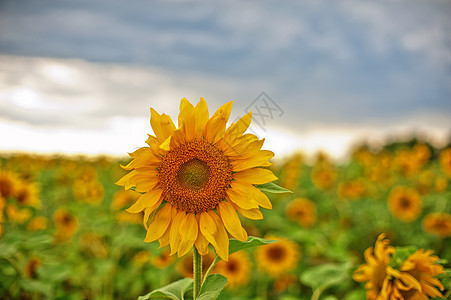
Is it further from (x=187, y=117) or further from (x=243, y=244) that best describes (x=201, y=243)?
(x=187, y=117)

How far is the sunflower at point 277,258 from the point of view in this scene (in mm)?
4016

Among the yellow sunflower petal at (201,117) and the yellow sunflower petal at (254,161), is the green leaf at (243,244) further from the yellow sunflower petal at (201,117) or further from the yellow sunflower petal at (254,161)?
the yellow sunflower petal at (201,117)

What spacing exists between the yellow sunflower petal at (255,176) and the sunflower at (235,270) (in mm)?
2642

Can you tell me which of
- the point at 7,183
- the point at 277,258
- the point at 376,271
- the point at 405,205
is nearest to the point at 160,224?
the point at 376,271

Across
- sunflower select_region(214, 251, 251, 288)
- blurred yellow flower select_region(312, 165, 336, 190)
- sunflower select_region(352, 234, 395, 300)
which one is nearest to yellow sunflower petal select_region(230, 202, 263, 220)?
sunflower select_region(352, 234, 395, 300)

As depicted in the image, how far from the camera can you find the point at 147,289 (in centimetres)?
446

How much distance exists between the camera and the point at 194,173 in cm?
149

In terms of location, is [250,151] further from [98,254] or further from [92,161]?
[92,161]

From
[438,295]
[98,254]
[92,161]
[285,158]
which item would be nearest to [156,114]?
[438,295]

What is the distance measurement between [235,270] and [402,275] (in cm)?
248

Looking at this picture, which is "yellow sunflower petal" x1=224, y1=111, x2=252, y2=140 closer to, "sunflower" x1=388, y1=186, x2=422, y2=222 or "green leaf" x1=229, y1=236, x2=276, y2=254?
"green leaf" x1=229, y1=236, x2=276, y2=254

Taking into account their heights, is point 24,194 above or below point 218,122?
below

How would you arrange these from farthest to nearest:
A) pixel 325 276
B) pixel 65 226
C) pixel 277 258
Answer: pixel 65 226
pixel 277 258
pixel 325 276

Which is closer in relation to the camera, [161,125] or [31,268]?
[161,125]
